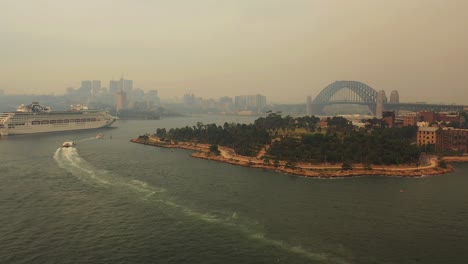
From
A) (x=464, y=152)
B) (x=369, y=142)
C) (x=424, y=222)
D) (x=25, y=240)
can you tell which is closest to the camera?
(x=25, y=240)

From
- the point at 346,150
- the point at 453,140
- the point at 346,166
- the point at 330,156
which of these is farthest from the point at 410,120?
the point at 346,166

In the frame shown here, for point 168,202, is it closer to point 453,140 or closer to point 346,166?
point 346,166

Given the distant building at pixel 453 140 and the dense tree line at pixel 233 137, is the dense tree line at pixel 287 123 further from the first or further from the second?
the distant building at pixel 453 140

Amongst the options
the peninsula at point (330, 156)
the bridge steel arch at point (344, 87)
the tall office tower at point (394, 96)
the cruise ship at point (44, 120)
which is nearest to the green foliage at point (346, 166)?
the peninsula at point (330, 156)

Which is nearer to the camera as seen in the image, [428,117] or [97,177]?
[97,177]

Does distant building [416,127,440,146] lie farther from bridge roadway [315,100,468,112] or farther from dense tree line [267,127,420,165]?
bridge roadway [315,100,468,112]

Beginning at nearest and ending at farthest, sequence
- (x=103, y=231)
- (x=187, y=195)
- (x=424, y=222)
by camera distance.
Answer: (x=103, y=231)
(x=424, y=222)
(x=187, y=195)

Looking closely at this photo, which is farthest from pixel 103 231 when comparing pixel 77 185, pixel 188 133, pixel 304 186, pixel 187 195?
pixel 188 133

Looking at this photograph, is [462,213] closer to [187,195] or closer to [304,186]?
[304,186]
